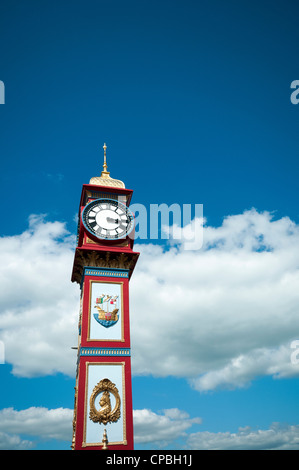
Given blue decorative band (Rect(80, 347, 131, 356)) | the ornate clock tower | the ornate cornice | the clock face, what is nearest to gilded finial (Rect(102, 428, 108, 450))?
the ornate clock tower

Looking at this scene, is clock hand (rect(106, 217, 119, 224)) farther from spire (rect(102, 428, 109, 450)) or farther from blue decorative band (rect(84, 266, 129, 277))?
spire (rect(102, 428, 109, 450))

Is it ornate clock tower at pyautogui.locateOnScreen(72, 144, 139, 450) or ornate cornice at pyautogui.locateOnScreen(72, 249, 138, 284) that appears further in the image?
ornate cornice at pyautogui.locateOnScreen(72, 249, 138, 284)

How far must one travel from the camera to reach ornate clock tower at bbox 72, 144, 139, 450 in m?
22.6

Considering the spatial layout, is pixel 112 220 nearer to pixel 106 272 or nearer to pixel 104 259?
pixel 104 259

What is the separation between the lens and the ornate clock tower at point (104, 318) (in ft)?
74.2

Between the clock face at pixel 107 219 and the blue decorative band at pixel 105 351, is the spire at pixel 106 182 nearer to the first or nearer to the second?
the clock face at pixel 107 219

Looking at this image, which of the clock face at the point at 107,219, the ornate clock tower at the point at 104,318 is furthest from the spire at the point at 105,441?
the clock face at the point at 107,219

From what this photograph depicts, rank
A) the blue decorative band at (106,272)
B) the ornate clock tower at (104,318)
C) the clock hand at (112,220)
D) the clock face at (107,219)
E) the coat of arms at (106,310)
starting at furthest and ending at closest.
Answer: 1. the clock hand at (112,220)
2. the clock face at (107,219)
3. the blue decorative band at (106,272)
4. the coat of arms at (106,310)
5. the ornate clock tower at (104,318)

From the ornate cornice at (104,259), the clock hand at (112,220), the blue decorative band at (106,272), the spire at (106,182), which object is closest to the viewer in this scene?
the blue decorative band at (106,272)

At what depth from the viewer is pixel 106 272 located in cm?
2820

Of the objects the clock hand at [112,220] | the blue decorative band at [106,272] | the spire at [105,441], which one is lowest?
the spire at [105,441]
